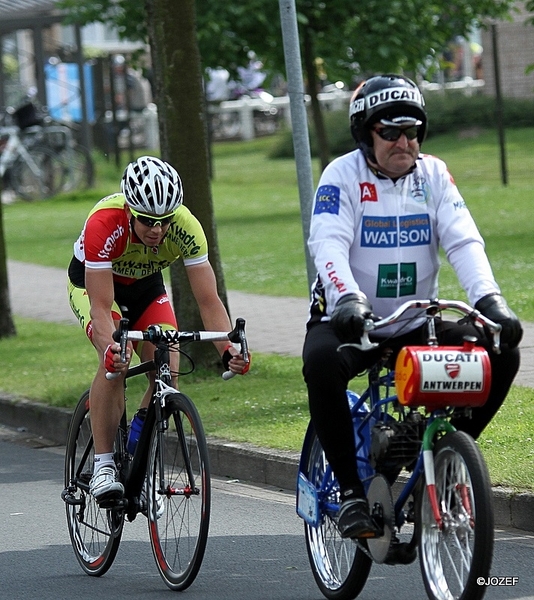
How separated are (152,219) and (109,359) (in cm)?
62

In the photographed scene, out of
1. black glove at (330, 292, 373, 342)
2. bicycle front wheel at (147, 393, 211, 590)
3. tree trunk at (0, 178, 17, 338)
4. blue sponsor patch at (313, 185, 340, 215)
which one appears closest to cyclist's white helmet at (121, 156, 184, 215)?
bicycle front wheel at (147, 393, 211, 590)

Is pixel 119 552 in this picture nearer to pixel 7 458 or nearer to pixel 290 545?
pixel 290 545

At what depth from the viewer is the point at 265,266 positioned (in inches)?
694

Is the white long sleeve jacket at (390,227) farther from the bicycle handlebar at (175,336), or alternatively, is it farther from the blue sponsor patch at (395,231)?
the bicycle handlebar at (175,336)

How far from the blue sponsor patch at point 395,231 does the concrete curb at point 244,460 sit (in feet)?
6.06

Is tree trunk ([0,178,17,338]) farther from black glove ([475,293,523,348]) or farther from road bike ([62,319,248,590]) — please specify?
black glove ([475,293,523,348])

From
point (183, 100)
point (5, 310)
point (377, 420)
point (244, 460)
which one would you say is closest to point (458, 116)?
point (5, 310)

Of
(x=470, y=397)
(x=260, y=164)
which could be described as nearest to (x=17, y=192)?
(x=260, y=164)

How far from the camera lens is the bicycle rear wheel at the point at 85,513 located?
248 inches

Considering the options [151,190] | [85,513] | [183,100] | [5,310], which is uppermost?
[183,100]

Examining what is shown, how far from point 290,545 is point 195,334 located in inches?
53.0

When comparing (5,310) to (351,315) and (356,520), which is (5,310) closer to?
(356,520)

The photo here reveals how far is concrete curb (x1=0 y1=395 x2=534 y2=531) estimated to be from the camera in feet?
21.8

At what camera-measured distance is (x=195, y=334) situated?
580 cm
